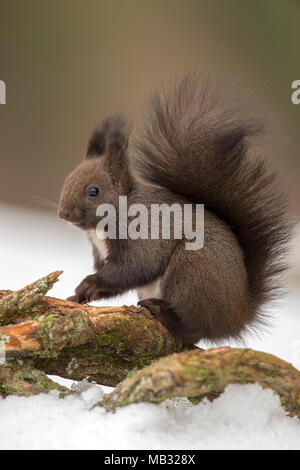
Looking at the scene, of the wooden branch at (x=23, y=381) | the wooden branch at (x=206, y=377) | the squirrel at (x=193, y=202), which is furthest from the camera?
the squirrel at (x=193, y=202)

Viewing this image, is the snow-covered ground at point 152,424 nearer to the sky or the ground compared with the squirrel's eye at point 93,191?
nearer to the ground

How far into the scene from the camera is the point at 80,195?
4.94 feet

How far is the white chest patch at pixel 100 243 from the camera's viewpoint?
1.52m

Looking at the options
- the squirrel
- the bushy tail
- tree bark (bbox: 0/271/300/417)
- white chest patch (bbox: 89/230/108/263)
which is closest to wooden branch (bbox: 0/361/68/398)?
tree bark (bbox: 0/271/300/417)

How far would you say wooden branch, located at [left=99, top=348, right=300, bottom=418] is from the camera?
921mm

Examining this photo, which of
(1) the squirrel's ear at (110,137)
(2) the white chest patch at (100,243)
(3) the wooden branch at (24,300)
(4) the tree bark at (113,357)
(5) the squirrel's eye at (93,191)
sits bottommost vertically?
(4) the tree bark at (113,357)

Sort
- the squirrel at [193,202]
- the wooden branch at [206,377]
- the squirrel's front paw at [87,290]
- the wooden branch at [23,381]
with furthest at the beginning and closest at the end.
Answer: the squirrel's front paw at [87,290], the squirrel at [193,202], the wooden branch at [23,381], the wooden branch at [206,377]

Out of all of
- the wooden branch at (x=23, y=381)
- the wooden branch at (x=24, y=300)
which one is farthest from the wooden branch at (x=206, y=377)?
the wooden branch at (x=24, y=300)

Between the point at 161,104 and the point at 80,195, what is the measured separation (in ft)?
1.17

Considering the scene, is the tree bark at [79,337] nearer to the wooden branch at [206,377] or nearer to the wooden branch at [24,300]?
the wooden branch at [24,300]

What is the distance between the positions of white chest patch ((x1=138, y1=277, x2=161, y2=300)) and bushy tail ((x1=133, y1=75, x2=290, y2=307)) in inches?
10.0

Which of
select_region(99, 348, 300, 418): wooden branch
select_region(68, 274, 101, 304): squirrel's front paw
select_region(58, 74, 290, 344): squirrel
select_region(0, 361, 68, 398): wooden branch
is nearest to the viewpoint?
select_region(99, 348, 300, 418): wooden branch

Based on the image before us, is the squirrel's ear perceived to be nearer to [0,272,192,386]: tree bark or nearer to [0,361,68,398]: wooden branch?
[0,272,192,386]: tree bark
